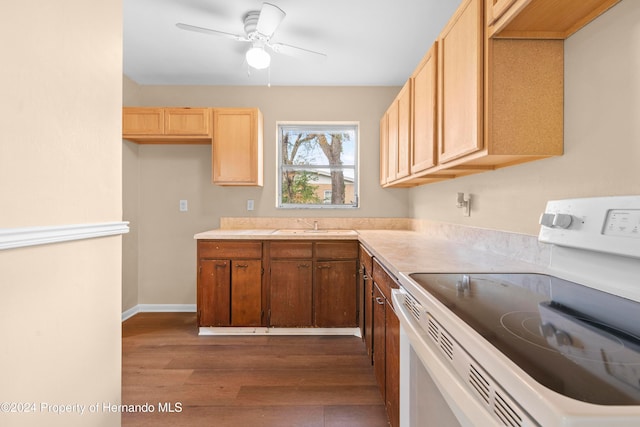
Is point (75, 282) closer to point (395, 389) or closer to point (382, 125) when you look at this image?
point (395, 389)

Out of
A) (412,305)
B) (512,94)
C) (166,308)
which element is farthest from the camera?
(166,308)

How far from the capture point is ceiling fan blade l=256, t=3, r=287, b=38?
183 cm

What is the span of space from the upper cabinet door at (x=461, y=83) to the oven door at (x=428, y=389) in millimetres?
789

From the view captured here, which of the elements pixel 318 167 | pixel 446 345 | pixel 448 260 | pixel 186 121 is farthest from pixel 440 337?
pixel 186 121

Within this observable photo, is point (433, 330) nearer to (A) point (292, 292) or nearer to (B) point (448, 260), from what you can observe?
(B) point (448, 260)

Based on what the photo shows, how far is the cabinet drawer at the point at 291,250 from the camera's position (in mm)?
2652

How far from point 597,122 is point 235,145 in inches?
107

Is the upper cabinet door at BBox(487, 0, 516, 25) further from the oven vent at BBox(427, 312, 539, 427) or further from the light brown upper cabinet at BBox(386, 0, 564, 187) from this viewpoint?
the oven vent at BBox(427, 312, 539, 427)

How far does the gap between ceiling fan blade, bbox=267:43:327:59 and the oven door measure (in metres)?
2.03

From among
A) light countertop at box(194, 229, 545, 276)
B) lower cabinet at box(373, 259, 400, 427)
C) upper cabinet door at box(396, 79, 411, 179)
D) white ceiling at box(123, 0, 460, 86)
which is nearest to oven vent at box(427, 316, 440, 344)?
light countertop at box(194, 229, 545, 276)

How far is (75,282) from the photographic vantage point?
38.8 inches

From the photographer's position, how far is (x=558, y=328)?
25.3 inches

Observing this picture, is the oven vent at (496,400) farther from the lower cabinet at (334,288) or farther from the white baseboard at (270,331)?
the white baseboard at (270,331)

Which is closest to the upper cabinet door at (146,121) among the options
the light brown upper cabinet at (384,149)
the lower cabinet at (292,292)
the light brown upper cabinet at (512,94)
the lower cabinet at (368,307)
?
the lower cabinet at (292,292)
